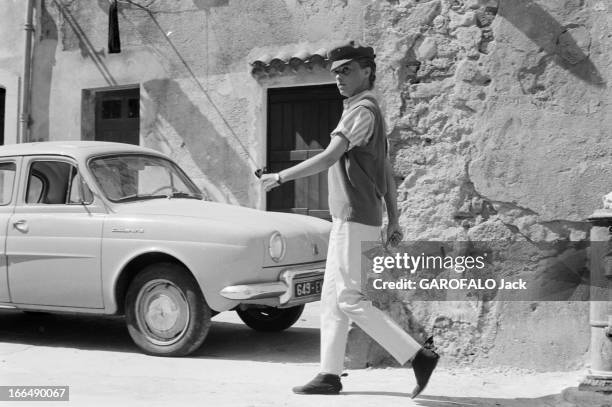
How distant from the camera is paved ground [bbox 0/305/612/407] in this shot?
4.55 metres

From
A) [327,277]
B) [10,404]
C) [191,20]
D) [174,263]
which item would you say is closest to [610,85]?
[327,277]

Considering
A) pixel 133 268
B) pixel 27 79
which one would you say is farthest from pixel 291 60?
pixel 133 268

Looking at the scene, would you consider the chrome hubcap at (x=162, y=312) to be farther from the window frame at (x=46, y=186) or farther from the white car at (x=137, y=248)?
the window frame at (x=46, y=186)

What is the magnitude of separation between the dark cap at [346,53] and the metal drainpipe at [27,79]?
9.11 meters

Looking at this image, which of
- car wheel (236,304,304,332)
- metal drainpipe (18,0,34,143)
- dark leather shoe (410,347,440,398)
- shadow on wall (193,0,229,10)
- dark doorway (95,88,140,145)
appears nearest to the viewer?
dark leather shoe (410,347,440,398)

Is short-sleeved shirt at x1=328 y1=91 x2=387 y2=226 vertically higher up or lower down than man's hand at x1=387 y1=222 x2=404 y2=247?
higher up

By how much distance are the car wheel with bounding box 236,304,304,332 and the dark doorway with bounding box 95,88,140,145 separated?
19.3 ft

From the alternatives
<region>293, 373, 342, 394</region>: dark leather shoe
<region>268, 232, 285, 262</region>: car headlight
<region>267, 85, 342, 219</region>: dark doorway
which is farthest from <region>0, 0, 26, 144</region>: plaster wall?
<region>293, 373, 342, 394</region>: dark leather shoe

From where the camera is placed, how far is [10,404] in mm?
4480

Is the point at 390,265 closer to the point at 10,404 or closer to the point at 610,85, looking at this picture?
the point at 610,85

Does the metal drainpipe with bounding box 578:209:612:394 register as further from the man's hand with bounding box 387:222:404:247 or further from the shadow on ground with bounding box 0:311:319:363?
the shadow on ground with bounding box 0:311:319:363

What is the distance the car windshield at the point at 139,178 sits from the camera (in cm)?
650

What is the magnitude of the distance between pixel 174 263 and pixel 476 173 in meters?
2.13

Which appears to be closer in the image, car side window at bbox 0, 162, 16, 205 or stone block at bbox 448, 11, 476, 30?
stone block at bbox 448, 11, 476, 30
